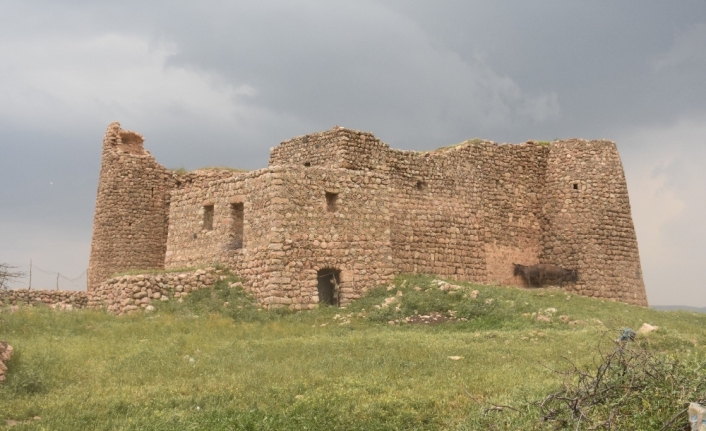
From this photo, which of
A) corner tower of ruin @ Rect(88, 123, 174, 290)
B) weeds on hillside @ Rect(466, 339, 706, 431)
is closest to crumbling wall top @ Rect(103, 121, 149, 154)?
corner tower of ruin @ Rect(88, 123, 174, 290)

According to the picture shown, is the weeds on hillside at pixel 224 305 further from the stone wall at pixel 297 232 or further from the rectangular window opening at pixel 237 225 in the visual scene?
the rectangular window opening at pixel 237 225

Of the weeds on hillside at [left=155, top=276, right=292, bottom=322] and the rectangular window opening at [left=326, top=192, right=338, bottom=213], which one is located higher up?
the rectangular window opening at [left=326, top=192, right=338, bottom=213]

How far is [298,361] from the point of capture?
11.6 m

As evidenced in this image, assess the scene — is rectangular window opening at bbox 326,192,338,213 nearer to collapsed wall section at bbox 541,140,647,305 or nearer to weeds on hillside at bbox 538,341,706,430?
collapsed wall section at bbox 541,140,647,305

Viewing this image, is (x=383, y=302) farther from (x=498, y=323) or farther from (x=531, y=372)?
(x=531, y=372)

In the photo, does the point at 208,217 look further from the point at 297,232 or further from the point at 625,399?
the point at 625,399

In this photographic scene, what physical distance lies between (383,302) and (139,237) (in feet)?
32.3

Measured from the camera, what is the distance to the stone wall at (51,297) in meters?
21.2

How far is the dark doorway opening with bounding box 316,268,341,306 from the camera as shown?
60.5 feet

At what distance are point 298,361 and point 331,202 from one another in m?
7.72

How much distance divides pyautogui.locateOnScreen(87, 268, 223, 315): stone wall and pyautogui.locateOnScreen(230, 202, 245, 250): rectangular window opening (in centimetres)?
107

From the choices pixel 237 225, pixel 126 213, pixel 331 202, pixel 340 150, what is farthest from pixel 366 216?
pixel 126 213

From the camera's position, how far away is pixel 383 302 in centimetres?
1777

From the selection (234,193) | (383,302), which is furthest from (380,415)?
(234,193)
